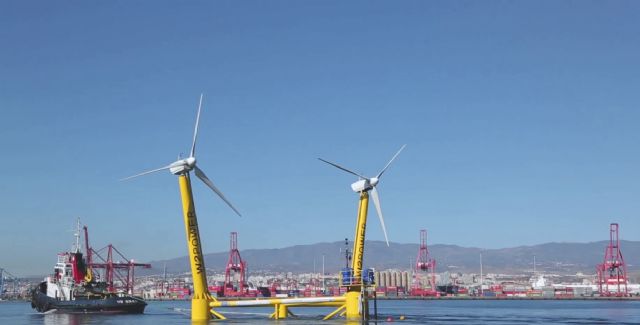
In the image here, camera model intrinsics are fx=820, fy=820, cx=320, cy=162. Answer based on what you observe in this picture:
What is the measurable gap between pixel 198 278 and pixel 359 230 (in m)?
19.8

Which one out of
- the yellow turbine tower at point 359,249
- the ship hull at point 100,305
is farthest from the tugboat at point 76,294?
the yellow turbine tower at point 359,249

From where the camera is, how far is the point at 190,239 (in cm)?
8331

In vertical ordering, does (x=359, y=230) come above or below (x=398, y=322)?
above

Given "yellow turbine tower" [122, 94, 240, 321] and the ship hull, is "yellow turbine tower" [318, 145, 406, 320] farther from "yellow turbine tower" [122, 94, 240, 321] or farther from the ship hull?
the ship hull

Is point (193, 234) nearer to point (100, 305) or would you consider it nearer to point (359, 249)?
point (359, 249)

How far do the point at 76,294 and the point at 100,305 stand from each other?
25.6 feet

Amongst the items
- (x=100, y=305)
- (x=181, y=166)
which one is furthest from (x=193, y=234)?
(x=100, y=305)

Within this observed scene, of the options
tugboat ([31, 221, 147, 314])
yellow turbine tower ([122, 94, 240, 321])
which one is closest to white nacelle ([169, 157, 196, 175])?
yellow turbine tower ([122, 94, 240, 321])

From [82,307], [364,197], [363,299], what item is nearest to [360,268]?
[363,299]

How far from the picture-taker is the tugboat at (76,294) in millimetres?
142375

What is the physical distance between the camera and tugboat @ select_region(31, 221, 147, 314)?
467 feet

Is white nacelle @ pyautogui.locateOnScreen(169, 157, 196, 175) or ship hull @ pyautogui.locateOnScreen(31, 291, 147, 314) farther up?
white nacelle @ pyautogui.locateOnScreen(169, 157, 196, 175)

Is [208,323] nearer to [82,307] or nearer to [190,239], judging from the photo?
[190,239]

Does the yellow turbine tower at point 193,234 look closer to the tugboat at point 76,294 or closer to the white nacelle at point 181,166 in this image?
the white nacelle at point 181,166
